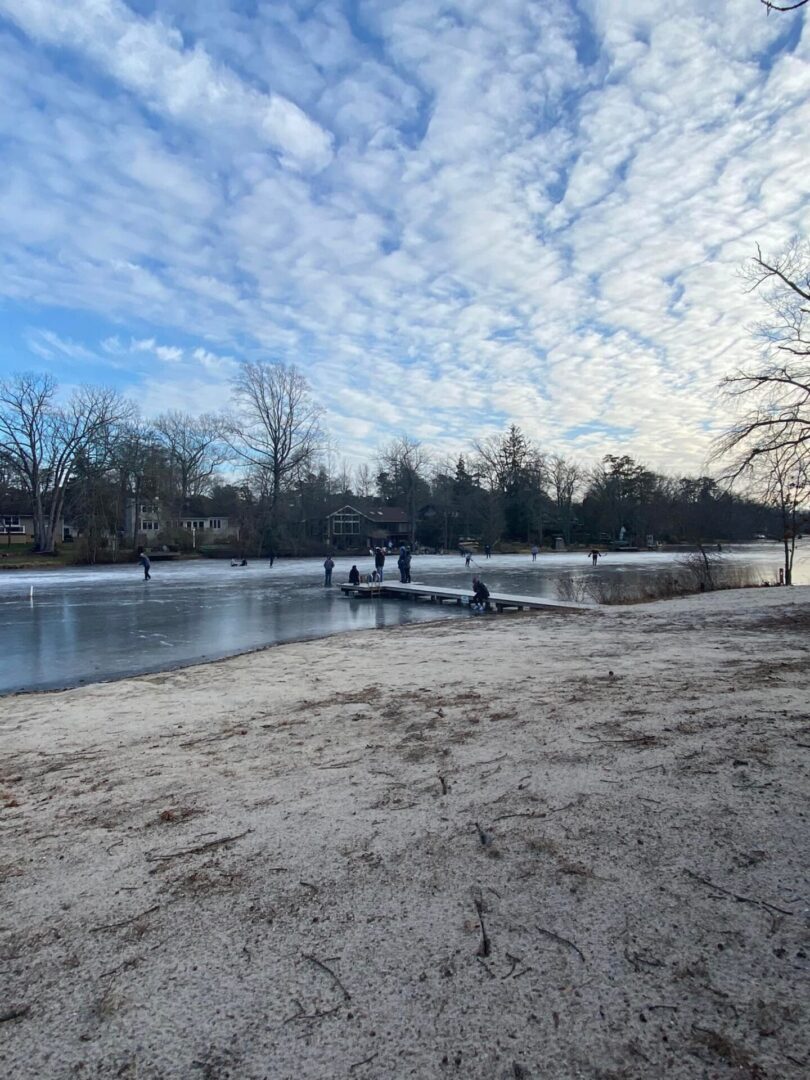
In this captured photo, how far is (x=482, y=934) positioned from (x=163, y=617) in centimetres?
1854

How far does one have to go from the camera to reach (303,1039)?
75.0 inches

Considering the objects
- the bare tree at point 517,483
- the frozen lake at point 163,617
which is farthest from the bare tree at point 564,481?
the frozen lake at point 163,617

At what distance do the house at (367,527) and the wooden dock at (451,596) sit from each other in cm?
3798

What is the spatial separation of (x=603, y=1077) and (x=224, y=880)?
178 cm

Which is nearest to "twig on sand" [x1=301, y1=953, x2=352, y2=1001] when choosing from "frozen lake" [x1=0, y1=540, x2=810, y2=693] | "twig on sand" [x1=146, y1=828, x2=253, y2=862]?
"twig on sand" [x1=146, y1=828, x2=253, y2=862]

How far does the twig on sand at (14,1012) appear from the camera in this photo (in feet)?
6.76

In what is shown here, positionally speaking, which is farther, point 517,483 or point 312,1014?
point 517,483

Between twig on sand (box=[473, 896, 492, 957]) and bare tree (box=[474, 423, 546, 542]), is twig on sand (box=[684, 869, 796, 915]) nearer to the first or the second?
twig on sand (box=[473, 896, 492, 957])

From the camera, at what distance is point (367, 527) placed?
240 ft

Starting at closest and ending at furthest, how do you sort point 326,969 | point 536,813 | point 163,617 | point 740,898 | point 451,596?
point 326,969 < point 740,898 < point 536,813 < point 163,617 < point 451,596

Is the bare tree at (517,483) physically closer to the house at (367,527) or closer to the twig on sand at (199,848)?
the house at (367,527)

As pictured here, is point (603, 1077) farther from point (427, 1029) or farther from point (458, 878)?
point (458, 878)

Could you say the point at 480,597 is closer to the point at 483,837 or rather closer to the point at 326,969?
the point at 483,837

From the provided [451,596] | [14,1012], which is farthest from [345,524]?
[14,1012]
